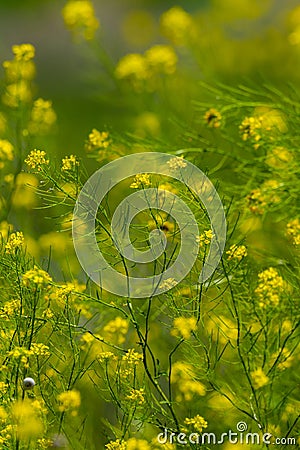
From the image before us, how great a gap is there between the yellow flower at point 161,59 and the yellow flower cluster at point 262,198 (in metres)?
0.29

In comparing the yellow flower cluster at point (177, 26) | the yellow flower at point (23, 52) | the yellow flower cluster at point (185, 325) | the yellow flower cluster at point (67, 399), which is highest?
the yellow flower at point (23, 52)

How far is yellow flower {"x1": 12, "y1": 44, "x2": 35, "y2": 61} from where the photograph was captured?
0.97 meters

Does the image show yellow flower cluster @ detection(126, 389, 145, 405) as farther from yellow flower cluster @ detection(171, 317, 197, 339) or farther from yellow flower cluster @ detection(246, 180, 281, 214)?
yellow flower cluster @ detection(246, 180, 281, 214)

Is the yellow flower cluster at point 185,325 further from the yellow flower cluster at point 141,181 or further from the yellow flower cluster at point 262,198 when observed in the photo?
the yellow flower cluster at point 262,198

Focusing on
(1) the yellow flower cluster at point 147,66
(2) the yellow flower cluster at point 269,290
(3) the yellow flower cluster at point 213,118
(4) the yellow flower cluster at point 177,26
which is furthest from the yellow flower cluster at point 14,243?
(4) the yellow flower cluster at point 177,26

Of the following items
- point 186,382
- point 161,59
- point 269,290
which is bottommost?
point 186,382

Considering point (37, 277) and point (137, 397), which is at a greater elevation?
point (37, 277)

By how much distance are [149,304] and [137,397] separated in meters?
0.08

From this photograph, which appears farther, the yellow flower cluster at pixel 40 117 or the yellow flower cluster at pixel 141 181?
the yellow flower cluster at pixel 40 117

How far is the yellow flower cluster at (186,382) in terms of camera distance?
79cm

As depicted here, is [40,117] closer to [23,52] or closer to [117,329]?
[23,52]

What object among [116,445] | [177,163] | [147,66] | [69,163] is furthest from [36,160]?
[147,66]

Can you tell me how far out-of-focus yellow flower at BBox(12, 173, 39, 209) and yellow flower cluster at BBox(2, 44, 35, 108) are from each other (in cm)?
8

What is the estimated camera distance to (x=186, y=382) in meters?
0.81
